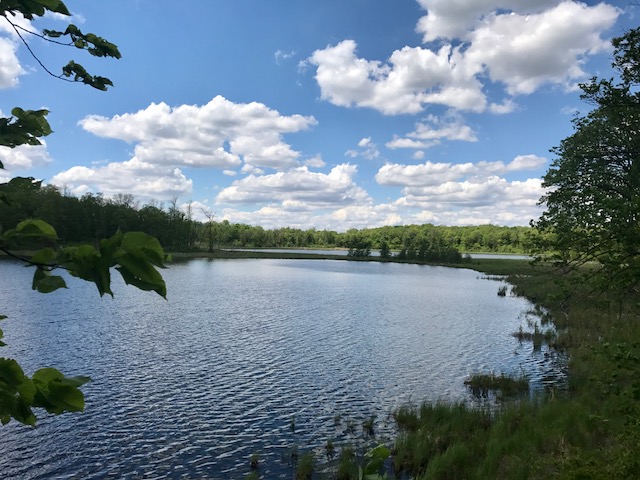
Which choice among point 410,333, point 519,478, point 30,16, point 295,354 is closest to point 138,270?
point 30,16

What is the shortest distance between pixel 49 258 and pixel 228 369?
20543mm

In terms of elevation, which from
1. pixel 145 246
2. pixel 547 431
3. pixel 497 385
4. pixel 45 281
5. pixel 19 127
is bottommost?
pixel 497 385

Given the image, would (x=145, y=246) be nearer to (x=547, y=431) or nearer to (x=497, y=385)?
(x=547, y=431)

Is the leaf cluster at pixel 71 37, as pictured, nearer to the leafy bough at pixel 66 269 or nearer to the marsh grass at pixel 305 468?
the leafy bough at pixel 66 269

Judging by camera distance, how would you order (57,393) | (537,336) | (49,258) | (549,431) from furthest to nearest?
(537,336)
(549,431)
(57,393)
(49,258)

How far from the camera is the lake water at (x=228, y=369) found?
12.7 meters

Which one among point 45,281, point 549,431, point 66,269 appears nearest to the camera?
point 66,269

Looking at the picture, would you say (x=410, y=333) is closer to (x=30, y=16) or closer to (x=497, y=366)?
(x=497, y=366)

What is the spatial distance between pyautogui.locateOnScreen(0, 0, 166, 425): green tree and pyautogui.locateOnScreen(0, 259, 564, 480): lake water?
1157 centimetres

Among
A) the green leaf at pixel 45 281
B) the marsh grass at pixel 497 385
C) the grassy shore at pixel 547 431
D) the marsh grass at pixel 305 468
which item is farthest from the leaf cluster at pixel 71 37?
the marsh grass at pixel 497 385

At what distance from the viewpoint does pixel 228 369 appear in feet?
67.3

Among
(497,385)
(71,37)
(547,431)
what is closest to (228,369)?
(497,385)

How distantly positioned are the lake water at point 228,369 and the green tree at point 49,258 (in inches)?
455

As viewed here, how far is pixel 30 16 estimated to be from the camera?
1762 mm
